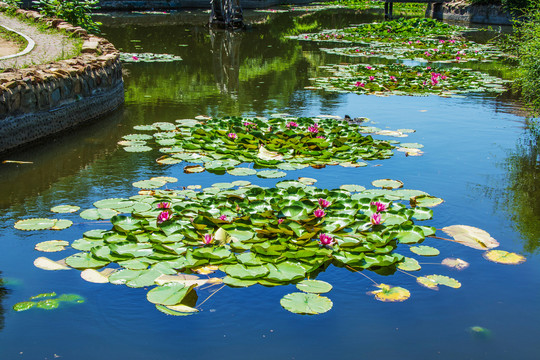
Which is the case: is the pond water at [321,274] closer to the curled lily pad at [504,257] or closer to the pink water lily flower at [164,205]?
the curled lily pad at [504,257]

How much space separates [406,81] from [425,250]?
666 centimetres

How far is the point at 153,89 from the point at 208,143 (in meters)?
3.47

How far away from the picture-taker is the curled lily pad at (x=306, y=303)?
2.90 m

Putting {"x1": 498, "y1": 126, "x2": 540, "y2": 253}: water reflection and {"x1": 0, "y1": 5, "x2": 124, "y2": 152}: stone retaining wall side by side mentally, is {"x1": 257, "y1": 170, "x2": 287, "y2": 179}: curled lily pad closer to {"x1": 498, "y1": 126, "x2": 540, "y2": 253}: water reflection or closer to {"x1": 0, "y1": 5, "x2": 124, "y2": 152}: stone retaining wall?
{"x1": 498, "y1": 126, "x2": 540, "y2": 253}: water reflection

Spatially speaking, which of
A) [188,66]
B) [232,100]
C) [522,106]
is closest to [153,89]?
[232,100]

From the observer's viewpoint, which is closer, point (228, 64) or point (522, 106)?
point (522, 106)

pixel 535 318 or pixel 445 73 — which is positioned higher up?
pixel 445 73

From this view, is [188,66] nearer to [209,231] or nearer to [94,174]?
[94,174]

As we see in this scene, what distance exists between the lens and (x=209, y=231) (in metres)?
3.72

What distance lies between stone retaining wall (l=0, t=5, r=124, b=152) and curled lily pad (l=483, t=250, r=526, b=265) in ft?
14.5

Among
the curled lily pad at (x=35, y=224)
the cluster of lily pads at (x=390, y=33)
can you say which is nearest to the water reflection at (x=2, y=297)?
the curled lily pad at (x=35, y=224)

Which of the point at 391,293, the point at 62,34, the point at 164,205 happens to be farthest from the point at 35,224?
the point at 62,34

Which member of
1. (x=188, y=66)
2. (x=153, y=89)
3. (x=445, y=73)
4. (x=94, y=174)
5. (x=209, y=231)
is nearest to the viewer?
(x=209, y=231)

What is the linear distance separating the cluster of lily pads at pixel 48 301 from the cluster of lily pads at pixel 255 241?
4 cm
